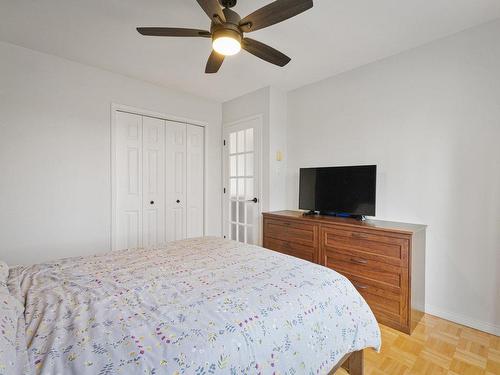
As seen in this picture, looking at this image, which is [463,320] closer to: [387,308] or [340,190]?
[387,308]

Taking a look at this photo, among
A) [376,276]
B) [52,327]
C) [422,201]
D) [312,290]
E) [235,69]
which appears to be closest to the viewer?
[52,327]

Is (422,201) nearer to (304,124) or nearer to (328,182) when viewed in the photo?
(328,182)

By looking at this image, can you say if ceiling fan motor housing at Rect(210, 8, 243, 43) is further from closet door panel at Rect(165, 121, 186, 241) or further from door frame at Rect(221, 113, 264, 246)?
closet door panel at Rect(165, 121, 186, 241)

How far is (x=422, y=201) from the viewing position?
90.8 inches

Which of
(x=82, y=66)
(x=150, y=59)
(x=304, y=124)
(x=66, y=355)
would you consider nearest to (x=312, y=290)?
(x=66, y=355)

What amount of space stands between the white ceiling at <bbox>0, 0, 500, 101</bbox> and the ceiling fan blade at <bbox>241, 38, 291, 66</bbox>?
322mm

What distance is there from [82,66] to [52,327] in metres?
2.80

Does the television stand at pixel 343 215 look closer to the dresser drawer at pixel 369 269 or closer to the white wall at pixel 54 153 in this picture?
the dresser drawer at pixel 369 269

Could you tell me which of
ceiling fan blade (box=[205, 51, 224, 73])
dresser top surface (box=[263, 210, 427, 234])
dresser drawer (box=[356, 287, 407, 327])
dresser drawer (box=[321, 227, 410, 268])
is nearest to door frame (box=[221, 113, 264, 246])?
dresser top surface (box=[263, 210, 427, 234])

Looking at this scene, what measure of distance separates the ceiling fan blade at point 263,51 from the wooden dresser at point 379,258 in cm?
155

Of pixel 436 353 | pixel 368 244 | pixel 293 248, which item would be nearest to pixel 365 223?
pixel 368 244

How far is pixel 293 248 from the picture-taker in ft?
9.18

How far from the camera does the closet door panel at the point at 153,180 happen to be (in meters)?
3.22

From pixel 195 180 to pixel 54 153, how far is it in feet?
5.59
